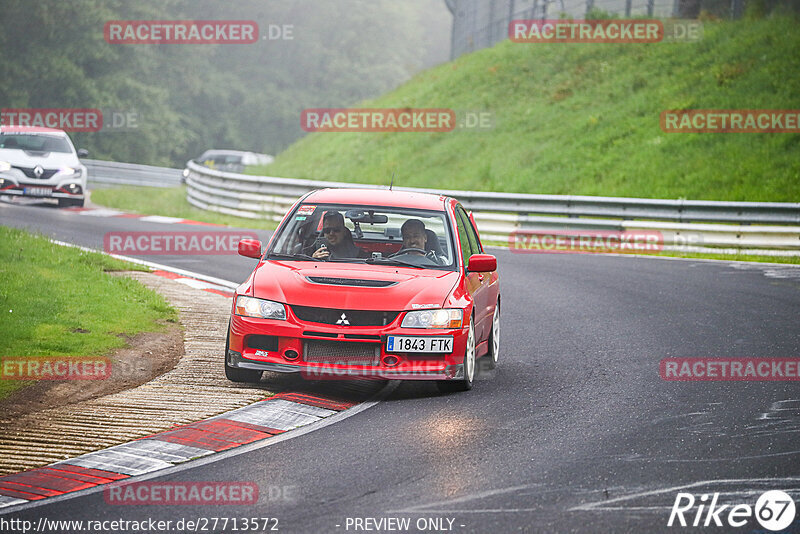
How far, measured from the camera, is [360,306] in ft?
27.1

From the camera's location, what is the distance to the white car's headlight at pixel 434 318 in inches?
328

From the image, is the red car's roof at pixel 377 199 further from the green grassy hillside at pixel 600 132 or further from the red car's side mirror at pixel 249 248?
the green grassy hillside at pixel 600 132

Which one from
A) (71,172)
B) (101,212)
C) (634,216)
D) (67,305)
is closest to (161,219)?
(101,212)

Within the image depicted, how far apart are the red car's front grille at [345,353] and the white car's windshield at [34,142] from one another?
63.6 feet

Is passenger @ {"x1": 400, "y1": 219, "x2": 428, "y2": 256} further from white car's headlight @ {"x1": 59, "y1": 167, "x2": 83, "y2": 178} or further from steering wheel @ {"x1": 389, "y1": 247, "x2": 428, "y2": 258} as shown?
white car's headlight @ {"x1": 59, "y1": 167, "x2": 83, "y2": 178}

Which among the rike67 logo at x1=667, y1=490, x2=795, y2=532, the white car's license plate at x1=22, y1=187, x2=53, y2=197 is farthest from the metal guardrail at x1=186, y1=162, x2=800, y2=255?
the rike67 logo at x1=667, y1=490, x2=795, y2=532

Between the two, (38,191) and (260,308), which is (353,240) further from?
(38,191)

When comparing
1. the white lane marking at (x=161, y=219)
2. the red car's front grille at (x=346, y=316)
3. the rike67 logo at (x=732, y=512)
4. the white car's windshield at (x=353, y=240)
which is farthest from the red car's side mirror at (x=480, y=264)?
the white lane marking at (x=161, y=219)

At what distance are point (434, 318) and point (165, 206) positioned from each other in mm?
22240

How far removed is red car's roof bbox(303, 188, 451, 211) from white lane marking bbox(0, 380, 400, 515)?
1.71 meters

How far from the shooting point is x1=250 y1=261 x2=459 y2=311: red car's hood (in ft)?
27.3

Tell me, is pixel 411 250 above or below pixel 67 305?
above

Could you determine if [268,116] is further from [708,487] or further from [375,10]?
[708,487]

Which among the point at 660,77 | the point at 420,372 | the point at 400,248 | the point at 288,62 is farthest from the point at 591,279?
the point at 288,62
